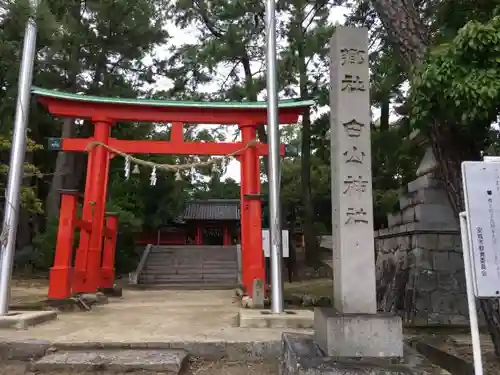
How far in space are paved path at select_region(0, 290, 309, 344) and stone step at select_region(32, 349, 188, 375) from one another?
1.60ft

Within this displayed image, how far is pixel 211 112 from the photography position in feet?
32.7

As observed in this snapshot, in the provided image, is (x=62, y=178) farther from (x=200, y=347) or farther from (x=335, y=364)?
(x=335, y=364)

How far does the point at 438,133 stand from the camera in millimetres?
4535

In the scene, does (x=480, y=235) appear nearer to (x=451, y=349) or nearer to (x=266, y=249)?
(x=451, y=349)

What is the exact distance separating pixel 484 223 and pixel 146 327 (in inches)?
193

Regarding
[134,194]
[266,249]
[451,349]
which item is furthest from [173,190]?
[451,349]

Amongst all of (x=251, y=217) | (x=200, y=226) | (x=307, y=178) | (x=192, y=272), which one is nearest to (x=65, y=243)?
(x=251, y=217)

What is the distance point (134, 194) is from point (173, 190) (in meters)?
2.25

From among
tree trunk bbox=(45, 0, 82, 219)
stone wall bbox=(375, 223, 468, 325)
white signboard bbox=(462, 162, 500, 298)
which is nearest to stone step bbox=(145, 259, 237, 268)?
tree trunk bbox=(45, 0, 82, 219)

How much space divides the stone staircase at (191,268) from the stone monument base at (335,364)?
11.8m

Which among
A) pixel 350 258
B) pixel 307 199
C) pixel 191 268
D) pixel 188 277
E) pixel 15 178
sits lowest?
pixel 188 277

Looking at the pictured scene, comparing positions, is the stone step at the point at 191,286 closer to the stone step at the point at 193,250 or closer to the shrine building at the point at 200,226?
the stone step at the point at 193,250

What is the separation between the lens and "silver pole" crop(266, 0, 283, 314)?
6488mm

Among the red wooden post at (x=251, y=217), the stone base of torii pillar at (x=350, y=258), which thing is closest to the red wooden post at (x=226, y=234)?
the red wooden post at (x=251, y=217)
